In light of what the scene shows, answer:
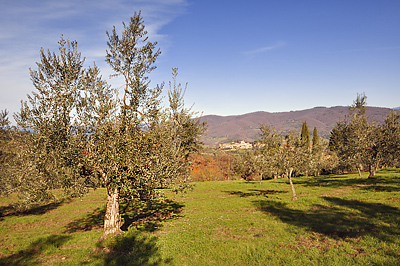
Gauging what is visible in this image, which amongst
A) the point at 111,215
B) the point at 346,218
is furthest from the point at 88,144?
the point at 346,218

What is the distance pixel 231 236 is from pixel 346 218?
1106cm

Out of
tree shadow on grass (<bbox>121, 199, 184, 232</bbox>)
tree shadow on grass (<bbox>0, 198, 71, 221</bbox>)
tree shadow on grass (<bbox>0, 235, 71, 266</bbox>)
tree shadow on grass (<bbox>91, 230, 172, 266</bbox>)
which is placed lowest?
tree shadow on grass (<bbox>0, 198, 71, 221</bbox>)

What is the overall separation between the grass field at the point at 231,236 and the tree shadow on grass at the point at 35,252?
22 millimetres

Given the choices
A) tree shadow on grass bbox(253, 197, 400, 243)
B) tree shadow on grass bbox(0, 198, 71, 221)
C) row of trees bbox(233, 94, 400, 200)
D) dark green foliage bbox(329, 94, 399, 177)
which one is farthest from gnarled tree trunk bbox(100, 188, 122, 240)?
dark green foliage bbox(329, 94, 399, 177)

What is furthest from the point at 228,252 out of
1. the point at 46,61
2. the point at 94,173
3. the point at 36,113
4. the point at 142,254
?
the point at 46,61

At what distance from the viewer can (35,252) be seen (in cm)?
1661

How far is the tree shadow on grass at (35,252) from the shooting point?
49.1ft

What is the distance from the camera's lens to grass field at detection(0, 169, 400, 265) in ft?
45.7

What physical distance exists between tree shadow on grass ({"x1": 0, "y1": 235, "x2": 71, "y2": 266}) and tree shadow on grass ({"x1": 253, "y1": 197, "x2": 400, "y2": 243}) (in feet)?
65.2

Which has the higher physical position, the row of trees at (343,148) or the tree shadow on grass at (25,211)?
the row of trees at (343,148)

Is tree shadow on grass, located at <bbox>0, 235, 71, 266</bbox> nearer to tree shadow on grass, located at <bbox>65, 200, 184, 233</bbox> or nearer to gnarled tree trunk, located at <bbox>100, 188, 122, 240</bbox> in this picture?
tree shadow on grass, located at <bbox>65, 200, 184, 233</bbox>

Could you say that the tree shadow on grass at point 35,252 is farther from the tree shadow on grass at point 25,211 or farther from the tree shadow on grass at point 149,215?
the tree shadow on grass at point 25,211

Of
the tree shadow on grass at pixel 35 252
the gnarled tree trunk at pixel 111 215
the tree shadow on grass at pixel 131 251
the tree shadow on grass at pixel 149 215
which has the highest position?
the gnarled tree trunk at pixel 111 215

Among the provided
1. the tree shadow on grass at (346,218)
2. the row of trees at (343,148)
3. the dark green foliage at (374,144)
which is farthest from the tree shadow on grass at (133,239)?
the dark green foliage at (374,144)
